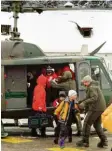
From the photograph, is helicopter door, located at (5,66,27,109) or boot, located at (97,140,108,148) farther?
helicopter door, located at (5,66,27,109)

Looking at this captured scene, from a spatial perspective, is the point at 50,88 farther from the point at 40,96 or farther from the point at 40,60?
the point at 40,60

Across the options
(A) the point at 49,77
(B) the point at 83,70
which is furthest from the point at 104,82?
(A) the point at 49,77

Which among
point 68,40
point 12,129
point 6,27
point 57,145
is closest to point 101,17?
point 68,40

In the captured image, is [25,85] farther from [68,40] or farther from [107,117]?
[68,40]

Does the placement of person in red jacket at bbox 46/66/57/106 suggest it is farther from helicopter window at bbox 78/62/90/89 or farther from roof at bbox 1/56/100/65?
helicopter window at bbox 78/62/90/89

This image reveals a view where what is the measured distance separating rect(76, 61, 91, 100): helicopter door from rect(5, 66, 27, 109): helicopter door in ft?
4.40

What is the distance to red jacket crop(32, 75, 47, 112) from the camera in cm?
1092

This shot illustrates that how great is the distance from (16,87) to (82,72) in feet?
5.61

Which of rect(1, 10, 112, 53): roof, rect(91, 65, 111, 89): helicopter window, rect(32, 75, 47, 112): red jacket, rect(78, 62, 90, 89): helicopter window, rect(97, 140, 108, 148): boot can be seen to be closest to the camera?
rect(97, 140, 108, 148): boot

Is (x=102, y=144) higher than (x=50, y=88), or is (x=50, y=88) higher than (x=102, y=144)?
(x=50, y=88)

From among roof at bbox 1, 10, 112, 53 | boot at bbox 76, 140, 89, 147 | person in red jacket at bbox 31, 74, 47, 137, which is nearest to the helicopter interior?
person in red jacket at bbox 31, 74, 47, 137

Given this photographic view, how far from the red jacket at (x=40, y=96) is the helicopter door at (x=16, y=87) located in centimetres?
47

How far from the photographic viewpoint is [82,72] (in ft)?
37.8

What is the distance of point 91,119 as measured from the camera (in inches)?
372
